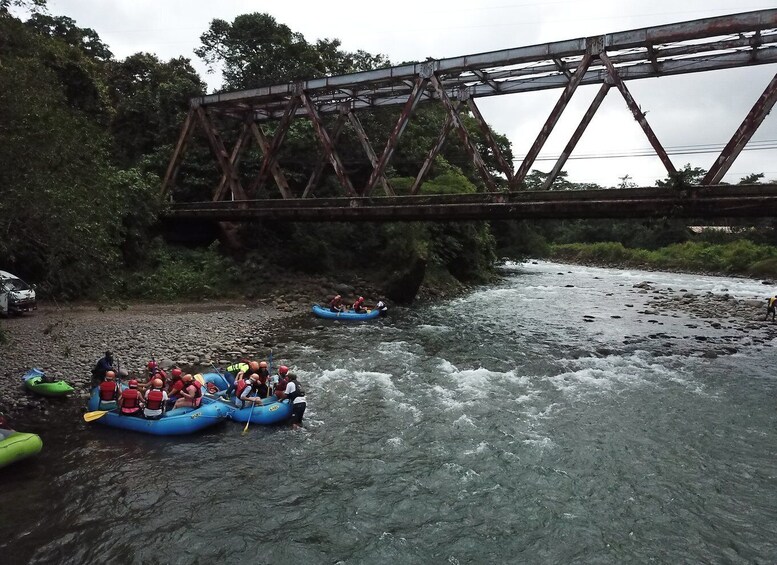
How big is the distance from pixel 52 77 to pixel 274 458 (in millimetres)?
10076

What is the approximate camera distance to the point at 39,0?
35.7 ft

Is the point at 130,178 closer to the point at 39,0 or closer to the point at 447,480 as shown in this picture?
the point at 39,0

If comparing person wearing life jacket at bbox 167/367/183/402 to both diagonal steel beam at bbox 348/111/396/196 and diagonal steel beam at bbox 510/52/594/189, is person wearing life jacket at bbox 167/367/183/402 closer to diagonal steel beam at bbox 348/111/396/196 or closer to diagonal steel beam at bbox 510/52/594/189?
diagonal steel beam at bbox 348/111/396/196

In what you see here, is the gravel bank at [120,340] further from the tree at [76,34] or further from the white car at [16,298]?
the tree at [76,34]

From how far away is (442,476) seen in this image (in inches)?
377

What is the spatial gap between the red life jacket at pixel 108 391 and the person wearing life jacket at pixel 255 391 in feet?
9.31

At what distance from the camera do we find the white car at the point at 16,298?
17.9 m

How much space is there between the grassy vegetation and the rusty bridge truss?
133ft

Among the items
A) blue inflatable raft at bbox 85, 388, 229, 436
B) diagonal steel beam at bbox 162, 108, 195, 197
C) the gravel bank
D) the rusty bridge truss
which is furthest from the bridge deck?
blue inflatable raft at bbox 85, 388, 229, 436

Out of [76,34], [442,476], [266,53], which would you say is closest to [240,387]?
[442,476]

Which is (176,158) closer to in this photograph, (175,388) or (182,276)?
(182,276)

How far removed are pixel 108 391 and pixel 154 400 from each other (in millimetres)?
1260

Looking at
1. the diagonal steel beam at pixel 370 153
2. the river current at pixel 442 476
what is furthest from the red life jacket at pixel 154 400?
the diagonal steel beam at pixel 370 153

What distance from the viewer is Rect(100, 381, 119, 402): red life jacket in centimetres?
1153
